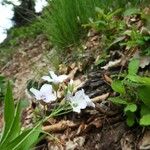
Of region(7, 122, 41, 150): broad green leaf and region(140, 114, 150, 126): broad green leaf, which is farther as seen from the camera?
region(140, 114, 150, 126): broad green leaf

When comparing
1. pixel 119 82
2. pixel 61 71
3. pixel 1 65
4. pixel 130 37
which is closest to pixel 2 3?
pixel 1 65

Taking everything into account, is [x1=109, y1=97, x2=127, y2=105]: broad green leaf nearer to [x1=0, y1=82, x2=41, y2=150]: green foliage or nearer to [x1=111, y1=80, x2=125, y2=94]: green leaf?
[x1=111, y1=80, x2=125, y2=94]: green leaf

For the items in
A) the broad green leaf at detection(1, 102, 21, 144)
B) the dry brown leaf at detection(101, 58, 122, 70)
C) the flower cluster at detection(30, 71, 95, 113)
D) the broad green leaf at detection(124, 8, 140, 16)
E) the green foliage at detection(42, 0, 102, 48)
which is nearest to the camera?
the flower cluster at detection(30, 71, 95, 113)

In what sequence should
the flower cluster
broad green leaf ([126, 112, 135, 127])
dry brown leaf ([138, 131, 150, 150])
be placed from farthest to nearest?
broad green leaf ([126, 112, 135, 127]), dry brown leaf ([138, 131, 150, 150]), the flower cluster

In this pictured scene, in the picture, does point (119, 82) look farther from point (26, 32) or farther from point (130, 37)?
point (26, 32)

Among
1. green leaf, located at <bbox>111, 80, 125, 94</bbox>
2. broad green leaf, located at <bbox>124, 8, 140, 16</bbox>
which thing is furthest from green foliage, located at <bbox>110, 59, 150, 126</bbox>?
broad green leaf, located at <bbox>124, 8, 140, 16</bbox>

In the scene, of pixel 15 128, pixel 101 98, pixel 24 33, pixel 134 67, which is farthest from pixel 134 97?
pixel 24 33
